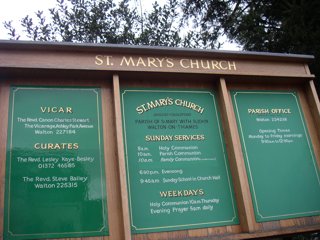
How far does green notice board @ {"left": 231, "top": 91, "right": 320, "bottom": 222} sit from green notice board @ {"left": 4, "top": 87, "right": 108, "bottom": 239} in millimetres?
1801

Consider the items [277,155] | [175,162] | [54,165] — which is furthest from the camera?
[277,155]

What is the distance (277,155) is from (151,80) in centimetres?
184

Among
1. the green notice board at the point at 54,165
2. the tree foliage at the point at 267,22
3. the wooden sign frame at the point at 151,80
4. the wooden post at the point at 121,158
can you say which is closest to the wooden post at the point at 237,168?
the wooden sign frame at the point at 151,80

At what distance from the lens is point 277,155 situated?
436 cm

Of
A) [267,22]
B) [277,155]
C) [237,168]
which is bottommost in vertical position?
[237,168]

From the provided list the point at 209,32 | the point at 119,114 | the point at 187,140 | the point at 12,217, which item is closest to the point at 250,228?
the point at 187,140

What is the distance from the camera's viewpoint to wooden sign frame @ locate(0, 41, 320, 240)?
369 cm

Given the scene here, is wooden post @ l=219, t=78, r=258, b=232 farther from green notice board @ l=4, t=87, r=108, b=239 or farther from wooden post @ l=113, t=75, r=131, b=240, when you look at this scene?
green notice board @ l=4, t=87, r=108, b=239

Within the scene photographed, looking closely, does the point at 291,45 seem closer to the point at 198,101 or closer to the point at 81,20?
the point at 198,101

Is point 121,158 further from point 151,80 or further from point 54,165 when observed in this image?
point 151,80

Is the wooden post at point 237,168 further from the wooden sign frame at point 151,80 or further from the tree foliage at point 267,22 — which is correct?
the tree foliage at point 267,22

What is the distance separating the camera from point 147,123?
13.5 ft

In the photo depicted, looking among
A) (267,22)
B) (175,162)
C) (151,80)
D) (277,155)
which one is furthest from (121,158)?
(267,22)

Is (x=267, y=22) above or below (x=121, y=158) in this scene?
above
